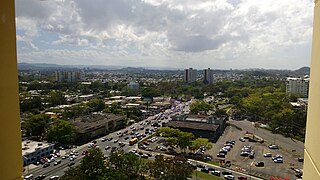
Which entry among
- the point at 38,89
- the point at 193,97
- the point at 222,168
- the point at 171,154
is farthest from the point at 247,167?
the point at 38,89

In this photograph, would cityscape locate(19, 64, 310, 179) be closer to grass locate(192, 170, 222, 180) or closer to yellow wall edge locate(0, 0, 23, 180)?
grass locate(192, 170, 222, 180)

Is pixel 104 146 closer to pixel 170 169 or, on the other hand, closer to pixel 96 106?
pixel 170 169

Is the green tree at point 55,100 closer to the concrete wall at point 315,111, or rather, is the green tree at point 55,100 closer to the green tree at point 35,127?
the green tree at point 35,127

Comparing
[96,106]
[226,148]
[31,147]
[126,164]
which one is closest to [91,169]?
[126,164]

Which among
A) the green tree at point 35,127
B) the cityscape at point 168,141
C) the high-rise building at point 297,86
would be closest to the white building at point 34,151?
the cityscape at point 168,141

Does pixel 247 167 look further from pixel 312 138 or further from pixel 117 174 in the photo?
pixel 312 138
